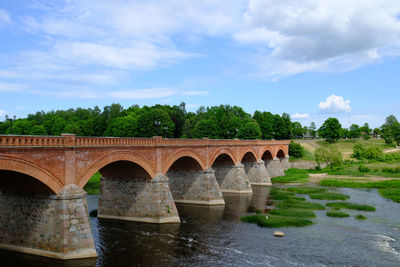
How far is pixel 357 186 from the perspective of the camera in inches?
2147

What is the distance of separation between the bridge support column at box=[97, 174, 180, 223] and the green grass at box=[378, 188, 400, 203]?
29.8 meters

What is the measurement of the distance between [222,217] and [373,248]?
48.2 feet

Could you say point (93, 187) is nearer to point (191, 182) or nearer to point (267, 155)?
point (191, 182)

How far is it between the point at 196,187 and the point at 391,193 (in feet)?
91.0

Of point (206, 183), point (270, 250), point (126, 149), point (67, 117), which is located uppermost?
point (67, 117)

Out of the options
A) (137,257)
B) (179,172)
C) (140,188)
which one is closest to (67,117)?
(179,172)

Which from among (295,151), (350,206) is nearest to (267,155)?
(295,151)

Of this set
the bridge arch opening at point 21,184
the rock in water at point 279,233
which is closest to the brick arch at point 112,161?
the bridge arch opening at point 21,184

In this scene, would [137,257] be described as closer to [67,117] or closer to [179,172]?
[179,172]

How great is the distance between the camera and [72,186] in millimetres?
22875

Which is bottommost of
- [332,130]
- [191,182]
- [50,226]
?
[50,226]

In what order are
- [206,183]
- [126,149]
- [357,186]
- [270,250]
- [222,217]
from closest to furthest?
[270,250] < [126,149] < [222,217] < [206,183] < [357,186]

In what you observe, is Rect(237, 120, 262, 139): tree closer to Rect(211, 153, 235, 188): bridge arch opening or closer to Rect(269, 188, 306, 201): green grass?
Rect(211, 153, 235, 188): bridge arch opening

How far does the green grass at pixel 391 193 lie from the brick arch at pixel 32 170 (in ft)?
132
